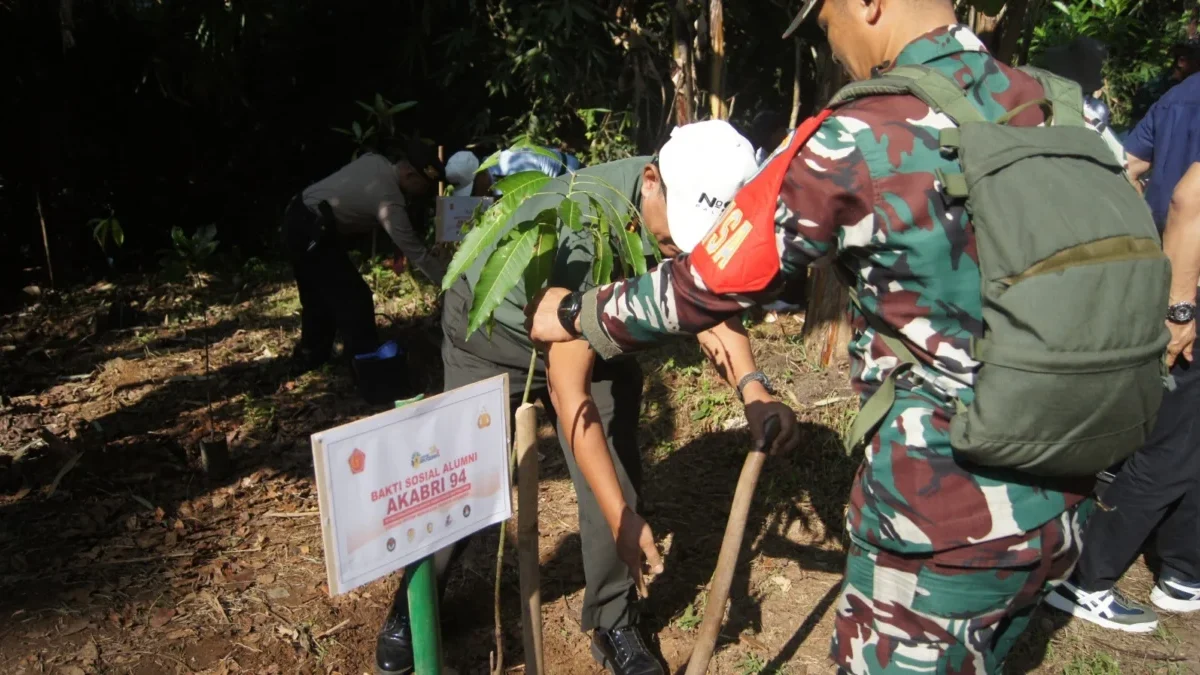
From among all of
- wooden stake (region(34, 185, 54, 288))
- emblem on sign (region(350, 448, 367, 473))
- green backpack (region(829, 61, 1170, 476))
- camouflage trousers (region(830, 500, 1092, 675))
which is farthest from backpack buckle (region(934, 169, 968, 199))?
wooden stake (region(34, 185, 54, 288))

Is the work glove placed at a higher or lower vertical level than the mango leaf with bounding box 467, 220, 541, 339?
lower

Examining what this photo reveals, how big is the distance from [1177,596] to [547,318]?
2.75 meters

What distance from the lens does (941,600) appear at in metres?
1.54

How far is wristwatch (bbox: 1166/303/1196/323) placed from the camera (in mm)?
2709

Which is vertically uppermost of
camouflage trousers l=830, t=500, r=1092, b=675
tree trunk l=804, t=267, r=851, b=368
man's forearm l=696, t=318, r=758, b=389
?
man's forearm l=696, t=318, r=758, b=389

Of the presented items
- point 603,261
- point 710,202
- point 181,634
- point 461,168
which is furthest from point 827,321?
point 181,634

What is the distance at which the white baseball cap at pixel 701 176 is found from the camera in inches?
77.8

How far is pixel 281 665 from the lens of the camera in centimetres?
289

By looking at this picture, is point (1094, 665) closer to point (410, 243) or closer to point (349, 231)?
point (410, 243)

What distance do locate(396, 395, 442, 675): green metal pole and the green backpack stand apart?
1055 mm

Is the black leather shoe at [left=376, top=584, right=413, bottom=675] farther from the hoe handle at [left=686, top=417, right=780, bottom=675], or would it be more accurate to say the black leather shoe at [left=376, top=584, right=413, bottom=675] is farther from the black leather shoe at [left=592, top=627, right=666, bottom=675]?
the hoe handle at [left=686, top=417, right=780, bottom=675]

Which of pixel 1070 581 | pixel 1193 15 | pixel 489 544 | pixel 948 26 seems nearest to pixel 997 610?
pixel 948 26

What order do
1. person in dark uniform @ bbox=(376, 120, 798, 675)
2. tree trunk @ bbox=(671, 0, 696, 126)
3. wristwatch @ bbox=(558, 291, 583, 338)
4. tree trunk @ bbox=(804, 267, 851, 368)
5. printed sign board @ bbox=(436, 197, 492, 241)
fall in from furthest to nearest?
tree trunk @ bbox=(671, 0, 696, 126) → tree trunk @ bbox=(804, 267, 851, 368) → printed sign board @ bbox=(436, 197, 492, 241) → person in dark uniform @ bbox=(376, 120, 798, 675) → wristwatch @ bbox=(558, 291, 583, 338)

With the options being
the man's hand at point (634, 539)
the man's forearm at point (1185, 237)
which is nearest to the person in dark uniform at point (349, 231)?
the man's hand at point (634, 539)
